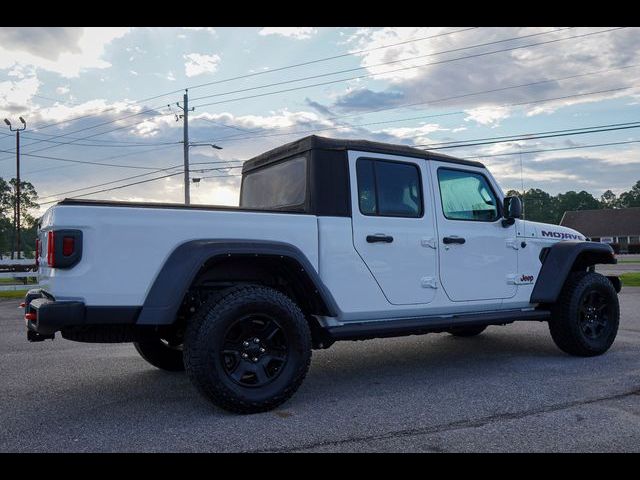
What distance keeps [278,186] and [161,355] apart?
1932mm

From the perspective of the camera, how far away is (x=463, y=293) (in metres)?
5.24

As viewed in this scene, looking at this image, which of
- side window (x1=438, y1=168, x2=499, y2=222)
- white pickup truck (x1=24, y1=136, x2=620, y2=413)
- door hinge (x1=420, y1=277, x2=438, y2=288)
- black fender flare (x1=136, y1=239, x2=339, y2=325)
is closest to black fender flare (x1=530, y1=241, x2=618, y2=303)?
white pickup truck (x1=24, y1=136, x2=620, y2=413)

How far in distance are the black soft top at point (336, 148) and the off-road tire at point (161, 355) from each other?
1964 millimetres

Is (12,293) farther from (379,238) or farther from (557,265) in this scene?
(557,265)

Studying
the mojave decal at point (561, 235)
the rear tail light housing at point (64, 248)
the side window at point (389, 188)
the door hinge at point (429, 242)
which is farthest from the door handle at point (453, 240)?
the rear tail light housing at point (64, 248)

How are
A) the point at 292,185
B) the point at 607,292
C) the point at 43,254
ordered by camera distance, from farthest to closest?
the point at 607,292
the point at 292,185
the point at 43,254

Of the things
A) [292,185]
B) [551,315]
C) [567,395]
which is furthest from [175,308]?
[551,315]

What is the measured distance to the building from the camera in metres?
76.8

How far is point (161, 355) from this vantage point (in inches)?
210

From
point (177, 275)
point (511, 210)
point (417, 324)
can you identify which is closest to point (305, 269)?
point (177, 275)

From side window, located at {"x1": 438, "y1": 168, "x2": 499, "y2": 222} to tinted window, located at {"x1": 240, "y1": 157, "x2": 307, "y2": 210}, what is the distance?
1.38 metres

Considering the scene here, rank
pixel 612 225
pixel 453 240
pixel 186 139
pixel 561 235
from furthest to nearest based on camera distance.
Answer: pixel 612 225 < pixel 186 139 < pixel 561 235 < pixel 453 240
